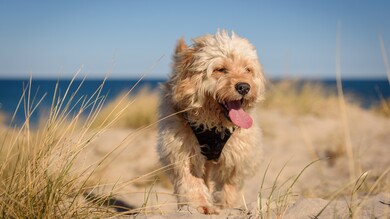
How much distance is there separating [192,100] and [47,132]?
1457 mm

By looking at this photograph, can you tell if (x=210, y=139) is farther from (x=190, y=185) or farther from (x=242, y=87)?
(x=242, y=87)

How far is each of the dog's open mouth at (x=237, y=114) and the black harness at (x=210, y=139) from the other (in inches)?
10.8

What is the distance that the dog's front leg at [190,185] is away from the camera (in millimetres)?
4480

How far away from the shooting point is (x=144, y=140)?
10.8 meters

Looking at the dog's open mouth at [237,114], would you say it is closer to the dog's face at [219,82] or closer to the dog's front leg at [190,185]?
the dog's face at [219,82]

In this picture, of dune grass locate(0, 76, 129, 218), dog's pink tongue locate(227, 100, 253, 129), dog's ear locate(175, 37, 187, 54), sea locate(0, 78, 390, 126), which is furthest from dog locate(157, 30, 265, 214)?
dune grass locate(0, 76, 129, 218)

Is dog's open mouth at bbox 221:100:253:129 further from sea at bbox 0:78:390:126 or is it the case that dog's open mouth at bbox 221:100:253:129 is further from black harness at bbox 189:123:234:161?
sea at bbox 0:78:390:126

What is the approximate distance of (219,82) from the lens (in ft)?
14.5

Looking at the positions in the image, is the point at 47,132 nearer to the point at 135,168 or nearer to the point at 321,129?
the point at 135,168

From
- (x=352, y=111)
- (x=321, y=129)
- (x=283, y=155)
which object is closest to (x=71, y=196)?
(x=283, y=155)

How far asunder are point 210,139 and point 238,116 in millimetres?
390

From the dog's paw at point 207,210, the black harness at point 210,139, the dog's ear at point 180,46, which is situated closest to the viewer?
the dog's paw at point 207,210

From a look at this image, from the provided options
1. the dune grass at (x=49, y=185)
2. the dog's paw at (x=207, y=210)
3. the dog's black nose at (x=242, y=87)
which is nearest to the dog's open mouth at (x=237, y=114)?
the dog's black nose at (x=242, y=87)

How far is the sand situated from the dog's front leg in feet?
0.85
